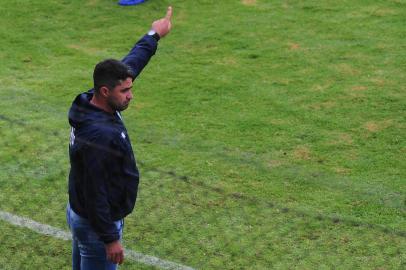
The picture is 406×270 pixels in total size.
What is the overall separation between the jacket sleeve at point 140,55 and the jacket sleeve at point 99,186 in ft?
3.55

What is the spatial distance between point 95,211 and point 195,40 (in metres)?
7.44

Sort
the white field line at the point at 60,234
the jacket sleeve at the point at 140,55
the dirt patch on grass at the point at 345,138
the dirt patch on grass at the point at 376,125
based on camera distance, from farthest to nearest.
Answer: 1. the dirt patch on grass at the point at 376,125
2. the dirt patch on grass at the point at 345,138
3. the white field line at the point at 60,234
4. the jacket sleeve at the point at 140,55

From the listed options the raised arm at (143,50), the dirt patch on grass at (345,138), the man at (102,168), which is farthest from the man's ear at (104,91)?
the dirt patch on grass at (345,138)

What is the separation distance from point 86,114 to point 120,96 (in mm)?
254

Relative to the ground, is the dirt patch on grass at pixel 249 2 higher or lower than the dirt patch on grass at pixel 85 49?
higher

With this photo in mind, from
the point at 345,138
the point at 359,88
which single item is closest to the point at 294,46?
the point at 359,88

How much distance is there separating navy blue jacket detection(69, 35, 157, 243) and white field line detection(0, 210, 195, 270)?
1744 millimetres

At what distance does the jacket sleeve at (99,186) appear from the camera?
5.15 meters

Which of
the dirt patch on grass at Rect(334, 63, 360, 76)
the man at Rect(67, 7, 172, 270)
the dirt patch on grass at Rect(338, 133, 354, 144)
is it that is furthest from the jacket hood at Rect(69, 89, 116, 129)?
the dirt patch on grass at Rect(334, 63, 360, 76)

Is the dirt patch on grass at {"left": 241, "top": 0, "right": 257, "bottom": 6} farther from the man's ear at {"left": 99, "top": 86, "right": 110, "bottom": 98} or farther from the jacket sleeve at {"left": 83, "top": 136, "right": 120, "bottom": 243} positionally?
the jacket sleeve at {"left": 83, "top": 136, "right": 120, "bottom": 243}

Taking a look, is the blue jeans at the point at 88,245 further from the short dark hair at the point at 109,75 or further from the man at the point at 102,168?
the short dark hair at the point at 109,75

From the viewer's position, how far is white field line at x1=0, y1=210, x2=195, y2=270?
23.3 ft

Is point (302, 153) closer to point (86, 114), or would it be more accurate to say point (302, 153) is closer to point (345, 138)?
point (345, 138)

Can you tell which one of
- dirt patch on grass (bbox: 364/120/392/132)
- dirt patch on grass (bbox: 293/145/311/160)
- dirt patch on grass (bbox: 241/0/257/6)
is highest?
dirt patch on grass (bbox: 241/0/257/6)
